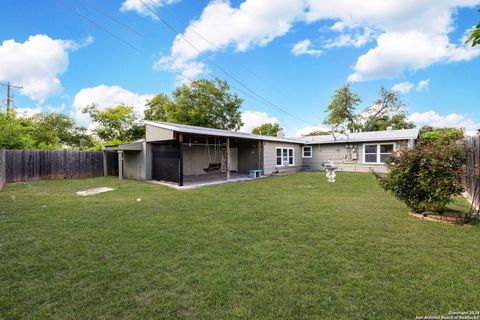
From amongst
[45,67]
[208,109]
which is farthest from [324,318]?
[208,109]

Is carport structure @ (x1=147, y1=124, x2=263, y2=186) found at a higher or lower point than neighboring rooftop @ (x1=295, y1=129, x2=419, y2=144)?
lower

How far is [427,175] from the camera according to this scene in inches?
162

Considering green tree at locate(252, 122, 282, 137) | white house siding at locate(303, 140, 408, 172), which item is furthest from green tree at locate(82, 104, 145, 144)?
green tree at locate(252, 122, 282, 137)

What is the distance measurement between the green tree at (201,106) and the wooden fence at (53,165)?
10.2 metres

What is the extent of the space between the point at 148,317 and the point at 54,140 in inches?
962

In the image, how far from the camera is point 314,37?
43.2 feet

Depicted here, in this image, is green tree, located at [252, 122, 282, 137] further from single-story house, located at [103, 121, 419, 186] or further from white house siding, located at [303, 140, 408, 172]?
white house siding, located at [303, 140, 408, 172]

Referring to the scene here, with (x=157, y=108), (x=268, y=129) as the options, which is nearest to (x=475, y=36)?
(x=157, y=108)

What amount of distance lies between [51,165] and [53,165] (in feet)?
0.24

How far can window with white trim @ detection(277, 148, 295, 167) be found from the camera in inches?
558

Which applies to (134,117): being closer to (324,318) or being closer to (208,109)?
(208,109)

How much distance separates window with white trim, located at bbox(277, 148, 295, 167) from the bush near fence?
9325 millimetres

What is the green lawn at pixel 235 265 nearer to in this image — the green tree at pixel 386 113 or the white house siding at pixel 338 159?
the white house siding at pixel 338 159

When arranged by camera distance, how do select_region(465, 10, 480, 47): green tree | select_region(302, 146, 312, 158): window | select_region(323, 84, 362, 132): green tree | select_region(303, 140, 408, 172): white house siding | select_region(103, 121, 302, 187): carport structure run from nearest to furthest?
→ select_region(465, 10, 480, 47): green tree < select_region(103, 121, 302, 187): carport structure < select_region(303, 140, 408, 172): white house siding < select_region(302, 146, 312, 158): window < select_region(323, 84, 362, 132): green tree
